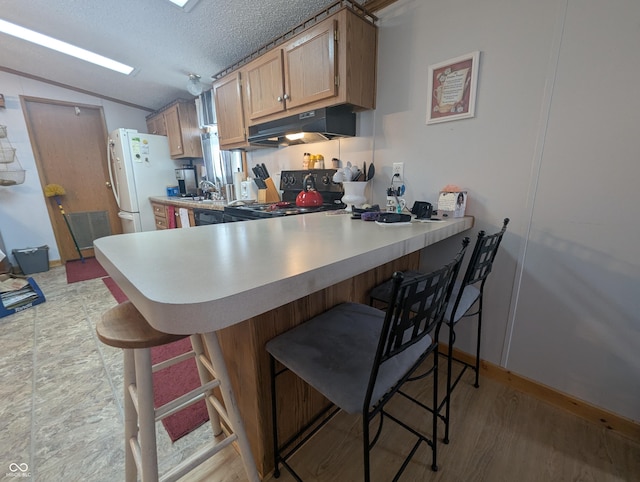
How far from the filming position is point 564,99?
118cm

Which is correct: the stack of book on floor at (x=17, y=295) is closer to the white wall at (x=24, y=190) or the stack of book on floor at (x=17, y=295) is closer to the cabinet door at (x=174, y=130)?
the white wall at (x=24, y=190)

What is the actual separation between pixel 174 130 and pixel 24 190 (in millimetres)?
2113

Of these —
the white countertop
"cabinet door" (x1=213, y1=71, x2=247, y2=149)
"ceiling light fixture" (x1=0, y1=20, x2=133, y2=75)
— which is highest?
"ceiling light fixture" (x1=0, y1=20, x2=133, y2=75)

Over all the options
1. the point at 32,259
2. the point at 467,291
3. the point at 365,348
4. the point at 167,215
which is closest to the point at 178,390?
the point at 365,348

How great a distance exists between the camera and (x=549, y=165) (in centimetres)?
125

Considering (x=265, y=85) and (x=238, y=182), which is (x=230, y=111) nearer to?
(x=265, y=85)

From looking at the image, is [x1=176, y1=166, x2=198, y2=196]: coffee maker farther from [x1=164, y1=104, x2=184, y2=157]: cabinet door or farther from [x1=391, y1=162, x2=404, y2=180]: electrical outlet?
[x1=391, y1=162, x2=404, y2=180]: electrical outlet

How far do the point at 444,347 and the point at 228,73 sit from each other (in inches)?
113

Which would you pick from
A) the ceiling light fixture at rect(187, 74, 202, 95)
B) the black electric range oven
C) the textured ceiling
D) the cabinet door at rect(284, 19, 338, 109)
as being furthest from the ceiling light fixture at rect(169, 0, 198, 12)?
the black electric range oven

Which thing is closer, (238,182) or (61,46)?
(61,46)

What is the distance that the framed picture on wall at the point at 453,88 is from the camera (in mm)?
1407

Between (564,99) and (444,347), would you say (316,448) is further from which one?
(564,99)

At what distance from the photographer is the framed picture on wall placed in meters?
1.41

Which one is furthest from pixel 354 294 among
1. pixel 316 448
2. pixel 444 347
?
pixel 444 347
